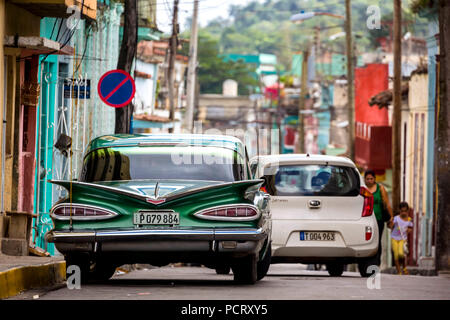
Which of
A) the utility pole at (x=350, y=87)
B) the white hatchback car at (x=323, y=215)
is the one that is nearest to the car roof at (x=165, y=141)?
the white hatchback car at (x=323, y=215)

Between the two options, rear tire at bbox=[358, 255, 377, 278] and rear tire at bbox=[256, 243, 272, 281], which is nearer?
rear tire at bbox=[256, 243, 272, 281]

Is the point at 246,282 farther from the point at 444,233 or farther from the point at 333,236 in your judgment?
the point at 444,233

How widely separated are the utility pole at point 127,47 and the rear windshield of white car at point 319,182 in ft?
19.7

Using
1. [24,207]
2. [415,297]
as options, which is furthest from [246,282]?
[24,207]

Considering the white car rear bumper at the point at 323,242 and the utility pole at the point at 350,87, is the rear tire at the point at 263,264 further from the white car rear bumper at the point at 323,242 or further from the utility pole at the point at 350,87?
the utility pole at the point at 350,87

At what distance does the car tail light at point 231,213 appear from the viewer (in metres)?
11.8

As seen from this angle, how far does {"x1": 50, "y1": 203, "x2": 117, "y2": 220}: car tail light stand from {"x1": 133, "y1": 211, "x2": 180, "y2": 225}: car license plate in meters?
0.36

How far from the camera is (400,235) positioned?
2378cm

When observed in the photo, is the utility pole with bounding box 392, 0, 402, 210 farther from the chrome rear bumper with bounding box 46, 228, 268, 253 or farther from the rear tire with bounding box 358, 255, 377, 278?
the chrome rear bumper with bounding box 46, 228, 268, 253

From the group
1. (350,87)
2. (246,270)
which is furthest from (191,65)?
(246,270)

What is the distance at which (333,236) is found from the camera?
16453mm

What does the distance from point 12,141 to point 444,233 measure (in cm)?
726

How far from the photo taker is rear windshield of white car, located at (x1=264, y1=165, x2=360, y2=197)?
54.2ft

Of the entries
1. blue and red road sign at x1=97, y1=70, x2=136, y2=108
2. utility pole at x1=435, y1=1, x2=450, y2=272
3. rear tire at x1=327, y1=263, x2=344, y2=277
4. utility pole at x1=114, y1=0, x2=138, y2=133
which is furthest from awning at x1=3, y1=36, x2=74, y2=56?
utility pole at x1=435, y1=1, x2=450, y2=272
